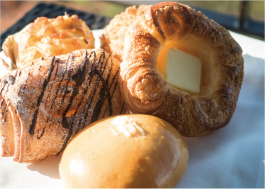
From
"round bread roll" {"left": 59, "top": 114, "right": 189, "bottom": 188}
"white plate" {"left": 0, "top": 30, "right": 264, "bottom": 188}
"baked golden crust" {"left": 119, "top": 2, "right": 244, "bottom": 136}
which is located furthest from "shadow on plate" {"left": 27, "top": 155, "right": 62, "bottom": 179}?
"baked golden crust" {"left": 119, "top": 2, "right": 244, "bottom": 136}

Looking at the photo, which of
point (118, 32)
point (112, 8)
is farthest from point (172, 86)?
point (112, 8)

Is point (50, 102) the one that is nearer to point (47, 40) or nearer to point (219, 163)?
point (47, 40)

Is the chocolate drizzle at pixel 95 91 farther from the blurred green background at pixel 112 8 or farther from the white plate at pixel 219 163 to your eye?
the blurred green background at pixel 112 8

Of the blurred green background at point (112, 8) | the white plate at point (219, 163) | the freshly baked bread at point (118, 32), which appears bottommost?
the blurred green background at point (112, 8)

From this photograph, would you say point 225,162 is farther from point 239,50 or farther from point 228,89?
point 239,50

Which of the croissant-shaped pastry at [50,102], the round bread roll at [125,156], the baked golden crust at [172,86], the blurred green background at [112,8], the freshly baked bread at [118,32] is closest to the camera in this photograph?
the round bread roll at [125,156]

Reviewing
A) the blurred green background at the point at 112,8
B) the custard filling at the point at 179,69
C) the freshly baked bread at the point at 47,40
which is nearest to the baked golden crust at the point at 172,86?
the custard filling at the point at 179,69

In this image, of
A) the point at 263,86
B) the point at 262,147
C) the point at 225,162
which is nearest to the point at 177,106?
the point at 225,162
